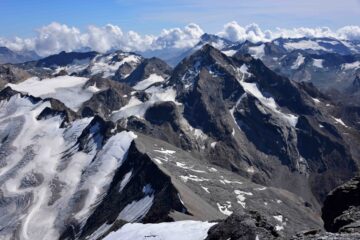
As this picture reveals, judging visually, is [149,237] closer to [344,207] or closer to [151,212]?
[344,207]

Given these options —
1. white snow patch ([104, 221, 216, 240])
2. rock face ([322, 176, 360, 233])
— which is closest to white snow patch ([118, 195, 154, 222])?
white snow patch ([104, 221, 216, 240])

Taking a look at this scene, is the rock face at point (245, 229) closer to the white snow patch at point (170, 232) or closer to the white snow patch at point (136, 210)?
the white snow patch at point (170, 232)

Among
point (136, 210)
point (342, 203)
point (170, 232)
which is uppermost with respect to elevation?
point (342, 203)

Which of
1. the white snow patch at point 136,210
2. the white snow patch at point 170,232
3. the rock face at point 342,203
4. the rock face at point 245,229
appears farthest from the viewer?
the white snow patch at point 136,210

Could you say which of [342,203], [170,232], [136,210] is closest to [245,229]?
[342,203]

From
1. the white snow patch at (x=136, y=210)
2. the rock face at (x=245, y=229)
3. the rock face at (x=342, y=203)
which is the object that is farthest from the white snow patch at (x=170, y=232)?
the white snow patch at (x=136, y=210)

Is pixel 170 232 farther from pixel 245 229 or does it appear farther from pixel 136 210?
pixel 136 210

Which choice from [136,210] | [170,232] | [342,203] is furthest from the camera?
[136,210]

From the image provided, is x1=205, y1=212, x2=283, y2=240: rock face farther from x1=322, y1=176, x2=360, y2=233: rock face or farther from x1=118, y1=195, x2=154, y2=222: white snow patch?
x1=118, y1=195, x2=154, y2=222: white snow patch
